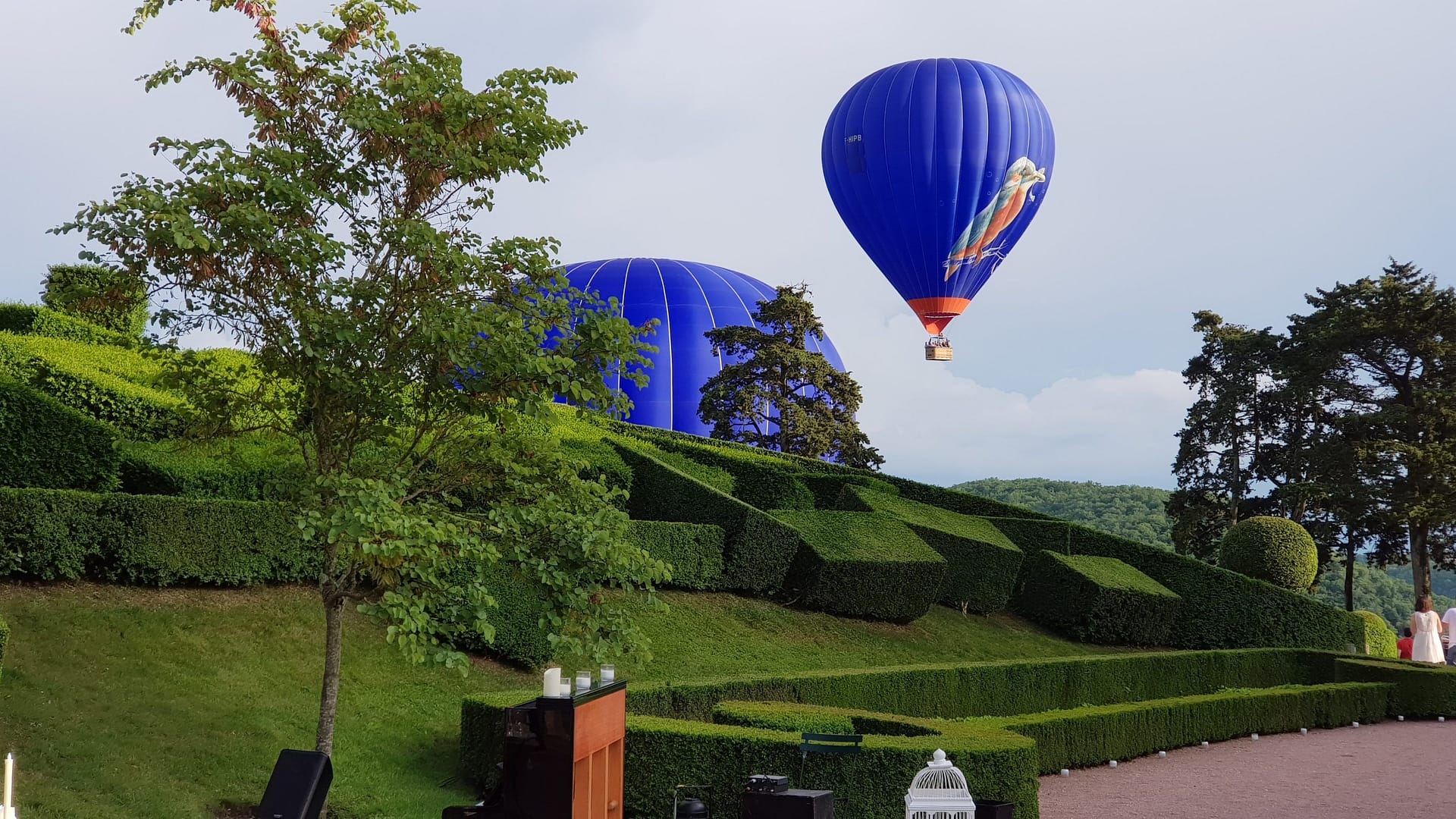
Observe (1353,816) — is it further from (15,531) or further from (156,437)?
(156,437)

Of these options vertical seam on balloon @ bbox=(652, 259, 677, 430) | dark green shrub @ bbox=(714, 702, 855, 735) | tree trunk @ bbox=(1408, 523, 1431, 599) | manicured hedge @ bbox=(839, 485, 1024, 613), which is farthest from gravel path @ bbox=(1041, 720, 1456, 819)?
vertical seam on balloon @ bbox=(652, 259, 677, 430)

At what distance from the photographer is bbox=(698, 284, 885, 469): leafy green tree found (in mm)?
30906

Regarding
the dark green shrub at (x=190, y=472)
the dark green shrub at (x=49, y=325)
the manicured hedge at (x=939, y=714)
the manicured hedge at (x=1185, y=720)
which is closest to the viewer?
the manicured hedge at (x=939, y=714)

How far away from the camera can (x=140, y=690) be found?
1070 centimetres

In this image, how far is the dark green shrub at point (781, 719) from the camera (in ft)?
36.2

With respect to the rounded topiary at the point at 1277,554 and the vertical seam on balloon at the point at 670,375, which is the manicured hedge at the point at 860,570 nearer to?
the rounded topiary at the point at 1277,554

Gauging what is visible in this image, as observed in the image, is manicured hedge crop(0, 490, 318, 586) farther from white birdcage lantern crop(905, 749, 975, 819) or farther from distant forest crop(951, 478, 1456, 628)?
distant forest crop(951, 478, 1456, 628)

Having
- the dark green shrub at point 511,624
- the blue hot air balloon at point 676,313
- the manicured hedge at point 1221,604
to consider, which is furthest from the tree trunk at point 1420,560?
the dark green shrub at point 511,624

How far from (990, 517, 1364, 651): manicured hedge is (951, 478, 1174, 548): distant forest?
20520 mm

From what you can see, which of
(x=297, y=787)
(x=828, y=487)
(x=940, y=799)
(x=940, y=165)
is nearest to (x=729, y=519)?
(x=828, y=487)

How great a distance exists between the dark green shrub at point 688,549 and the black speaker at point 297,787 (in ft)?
28.3

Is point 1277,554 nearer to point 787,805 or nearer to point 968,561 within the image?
point 968,561

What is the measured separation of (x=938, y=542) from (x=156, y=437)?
12419mm

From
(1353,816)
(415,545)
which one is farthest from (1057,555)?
(415,545)
